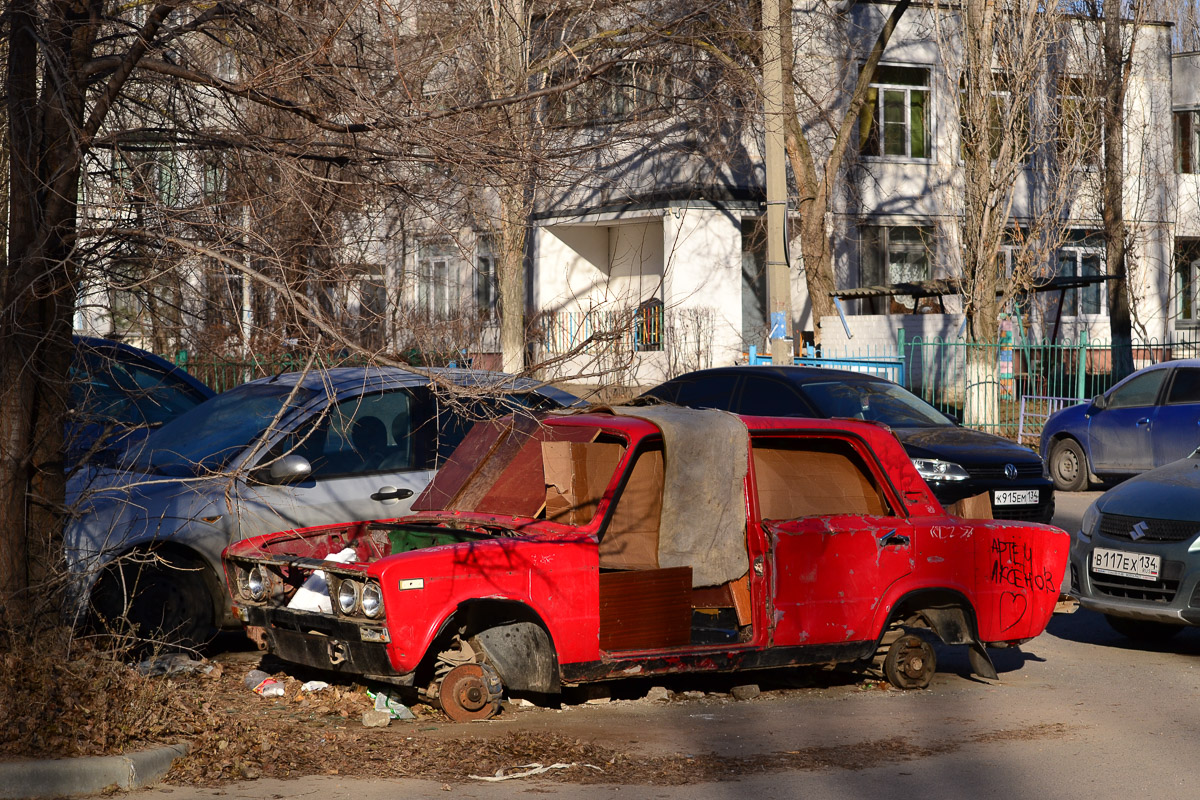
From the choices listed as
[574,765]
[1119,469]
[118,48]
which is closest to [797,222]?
[1119,469]

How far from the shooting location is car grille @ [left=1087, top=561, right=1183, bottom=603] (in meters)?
8.45

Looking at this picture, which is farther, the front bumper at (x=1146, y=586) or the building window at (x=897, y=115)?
the building window at (x=897, y=115)

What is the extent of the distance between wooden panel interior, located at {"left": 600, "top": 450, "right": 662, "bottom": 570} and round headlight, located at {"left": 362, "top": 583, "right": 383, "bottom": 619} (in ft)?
4.29

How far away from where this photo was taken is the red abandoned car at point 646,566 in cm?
643

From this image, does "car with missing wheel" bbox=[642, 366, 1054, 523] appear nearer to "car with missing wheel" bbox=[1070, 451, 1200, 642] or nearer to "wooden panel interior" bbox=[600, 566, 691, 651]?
"car with missing wheel" bbox=[1070, 451, 1200, 642]

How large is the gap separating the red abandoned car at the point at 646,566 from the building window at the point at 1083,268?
24.5 meters

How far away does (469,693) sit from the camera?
6535 mm

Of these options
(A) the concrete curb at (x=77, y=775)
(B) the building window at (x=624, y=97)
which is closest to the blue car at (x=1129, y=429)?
(B) the building window at (x=624, y=97)

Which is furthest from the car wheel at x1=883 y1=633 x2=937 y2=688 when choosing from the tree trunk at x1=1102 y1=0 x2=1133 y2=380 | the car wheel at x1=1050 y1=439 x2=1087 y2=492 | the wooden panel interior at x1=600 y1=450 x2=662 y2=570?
the tree trunk at x1=1102 y1=0 x2=1133 y2=380

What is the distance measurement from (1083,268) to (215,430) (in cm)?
2752

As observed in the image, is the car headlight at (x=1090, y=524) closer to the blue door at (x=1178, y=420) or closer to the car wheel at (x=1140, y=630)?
the car wheel at (x=1140, y=630)

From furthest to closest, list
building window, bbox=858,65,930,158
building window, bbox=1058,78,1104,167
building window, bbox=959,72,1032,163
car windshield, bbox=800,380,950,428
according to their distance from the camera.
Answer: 1. building window, bbox=858,65,930,158
2. building window, bbox=1058,78,1104,167
3. building window, bbox=959,72,1032,163
4. car windshield, bbox=800,380,950,428

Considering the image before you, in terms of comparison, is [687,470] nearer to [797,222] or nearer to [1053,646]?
[1053,646]

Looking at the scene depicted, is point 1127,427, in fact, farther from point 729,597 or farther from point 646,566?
point 646,566
